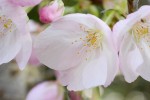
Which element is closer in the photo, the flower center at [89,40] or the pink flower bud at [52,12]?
the pink flower bud at [52,12]

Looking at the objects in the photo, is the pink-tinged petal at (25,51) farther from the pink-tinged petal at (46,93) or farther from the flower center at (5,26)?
the pink-tinged petal at (46,93)

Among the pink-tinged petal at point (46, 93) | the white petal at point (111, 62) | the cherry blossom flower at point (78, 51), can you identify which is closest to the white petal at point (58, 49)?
the cherry blossom flower at point (78, 51)

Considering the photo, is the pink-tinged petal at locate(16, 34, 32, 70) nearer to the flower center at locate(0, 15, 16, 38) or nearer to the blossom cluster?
the blossom cluster

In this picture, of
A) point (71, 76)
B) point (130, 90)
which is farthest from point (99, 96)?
point (130, 90)

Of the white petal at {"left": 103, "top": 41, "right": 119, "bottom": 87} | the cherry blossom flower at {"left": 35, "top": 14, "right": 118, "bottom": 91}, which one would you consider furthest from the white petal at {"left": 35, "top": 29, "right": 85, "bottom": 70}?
the white petal at {"left": 103, "top": 41, "right": 119, "bottom": 87}

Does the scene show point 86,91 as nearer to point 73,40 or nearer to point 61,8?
point 73,40

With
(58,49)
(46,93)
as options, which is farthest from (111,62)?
(46,93)

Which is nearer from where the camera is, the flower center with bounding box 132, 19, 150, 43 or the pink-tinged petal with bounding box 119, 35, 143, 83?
the pink-tinged petal with bounding box 119, 35, 143, 83
